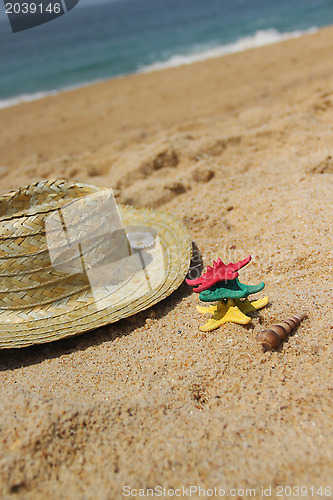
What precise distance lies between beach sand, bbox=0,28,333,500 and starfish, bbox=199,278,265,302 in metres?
0.19

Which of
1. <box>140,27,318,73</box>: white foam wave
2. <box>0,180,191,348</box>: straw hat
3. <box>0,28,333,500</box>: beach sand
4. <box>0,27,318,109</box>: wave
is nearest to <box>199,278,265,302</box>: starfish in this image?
<box>0,28,333,500</box>: beach sand

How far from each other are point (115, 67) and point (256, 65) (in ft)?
22.1

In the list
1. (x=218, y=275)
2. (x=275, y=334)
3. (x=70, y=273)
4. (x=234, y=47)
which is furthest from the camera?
(x=234, y=47)

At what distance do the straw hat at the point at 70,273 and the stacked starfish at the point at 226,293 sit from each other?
1.14ft

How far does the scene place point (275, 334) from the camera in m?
1.89

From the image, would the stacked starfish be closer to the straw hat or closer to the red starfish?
the red starfish

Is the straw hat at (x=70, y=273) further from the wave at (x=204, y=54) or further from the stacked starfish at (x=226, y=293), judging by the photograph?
the wave at (x=204, y=54)

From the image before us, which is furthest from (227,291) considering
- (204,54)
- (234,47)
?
(234,47)

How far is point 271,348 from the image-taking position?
1957 millimetres

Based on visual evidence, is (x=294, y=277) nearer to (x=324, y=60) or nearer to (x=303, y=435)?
(x=303, y=435)

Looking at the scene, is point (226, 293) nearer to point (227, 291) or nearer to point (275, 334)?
point (227, 291)

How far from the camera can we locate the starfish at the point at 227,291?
2076mm

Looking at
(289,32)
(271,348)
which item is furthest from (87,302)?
(289,32)

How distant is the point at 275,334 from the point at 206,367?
0.39 m
